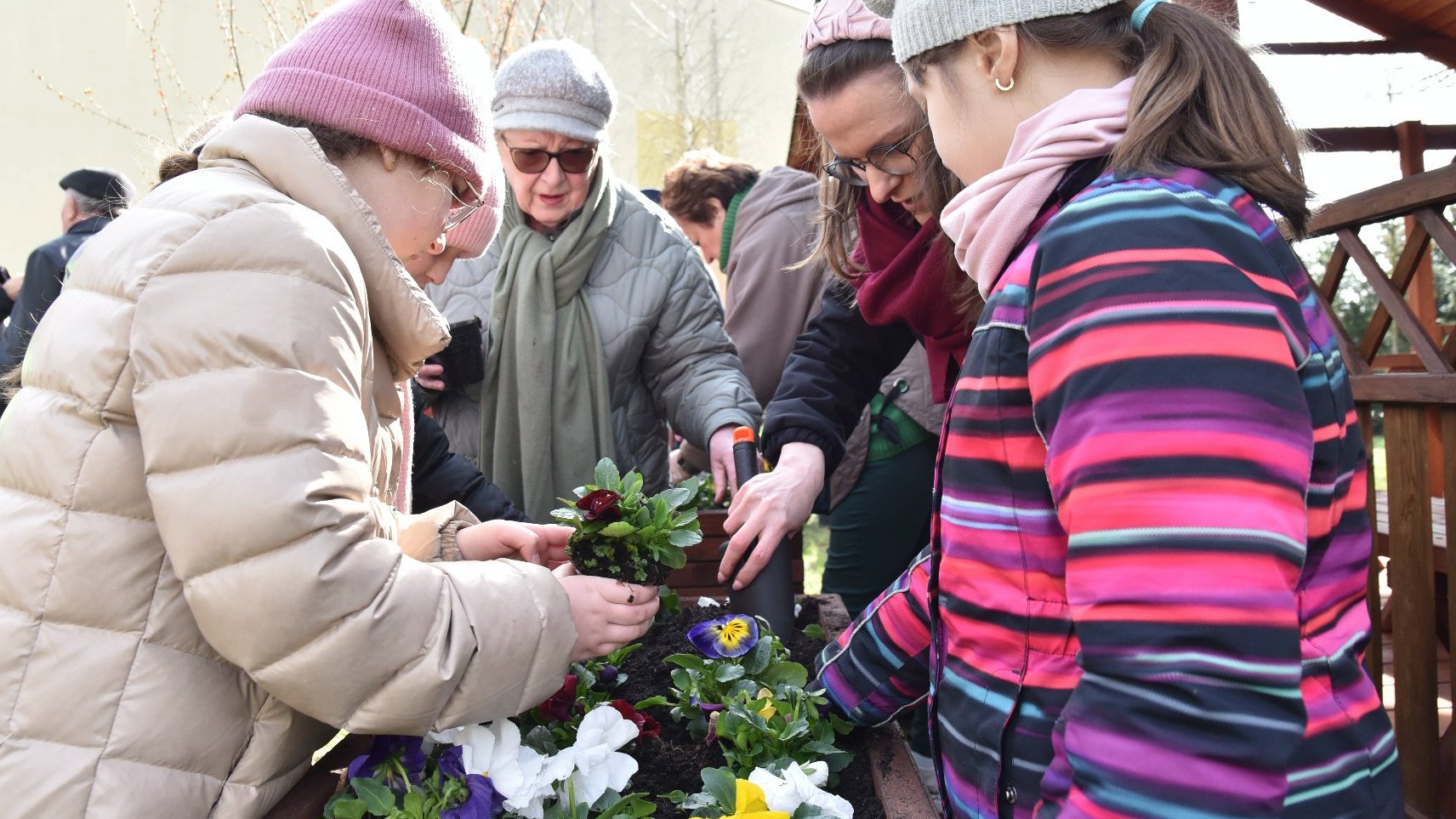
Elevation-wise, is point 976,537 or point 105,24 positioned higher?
point 105,24

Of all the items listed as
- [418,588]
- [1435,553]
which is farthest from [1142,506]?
[1435,553]

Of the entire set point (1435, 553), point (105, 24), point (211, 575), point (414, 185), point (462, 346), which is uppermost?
point (105, 24)

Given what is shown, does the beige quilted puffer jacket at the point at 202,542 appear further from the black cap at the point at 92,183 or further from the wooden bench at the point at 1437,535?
the black cap at the point at 92,183

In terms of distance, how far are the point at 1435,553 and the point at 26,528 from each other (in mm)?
3122

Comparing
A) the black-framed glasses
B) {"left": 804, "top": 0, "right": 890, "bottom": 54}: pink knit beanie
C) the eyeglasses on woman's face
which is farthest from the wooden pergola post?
the eyeglasses on woman's face

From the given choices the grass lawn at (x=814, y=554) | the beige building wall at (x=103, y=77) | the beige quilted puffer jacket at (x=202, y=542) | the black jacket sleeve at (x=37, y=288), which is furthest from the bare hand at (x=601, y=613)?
the beige building wall at (x=103, y=77)

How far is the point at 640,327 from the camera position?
271 cm

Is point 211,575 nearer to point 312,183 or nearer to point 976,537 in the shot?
point 312,183

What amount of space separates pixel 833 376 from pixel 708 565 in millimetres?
594

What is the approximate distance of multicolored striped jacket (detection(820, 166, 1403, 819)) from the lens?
73 cm

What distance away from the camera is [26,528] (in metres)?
1.04

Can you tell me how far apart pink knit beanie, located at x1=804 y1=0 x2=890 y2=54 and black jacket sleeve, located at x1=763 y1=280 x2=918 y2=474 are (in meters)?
0.58

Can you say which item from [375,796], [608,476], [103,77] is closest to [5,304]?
[103,77]

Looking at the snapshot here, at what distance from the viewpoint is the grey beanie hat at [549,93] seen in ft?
8.25
